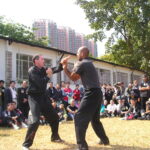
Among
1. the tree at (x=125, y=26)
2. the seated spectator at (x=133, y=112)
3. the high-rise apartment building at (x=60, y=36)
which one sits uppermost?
the high-rise apartment building at (x=60, y=36)

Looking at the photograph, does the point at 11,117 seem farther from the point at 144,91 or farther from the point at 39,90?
the point at 144,91

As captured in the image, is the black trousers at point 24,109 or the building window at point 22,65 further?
the building window at point 22,65

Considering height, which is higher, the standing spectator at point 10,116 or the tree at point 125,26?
the tree at point 125,26

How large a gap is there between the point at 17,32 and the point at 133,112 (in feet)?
86.7

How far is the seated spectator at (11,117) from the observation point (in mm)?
10523

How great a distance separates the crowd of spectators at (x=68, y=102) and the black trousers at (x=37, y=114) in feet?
10.6

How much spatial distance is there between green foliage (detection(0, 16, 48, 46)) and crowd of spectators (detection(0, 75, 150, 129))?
22.3m

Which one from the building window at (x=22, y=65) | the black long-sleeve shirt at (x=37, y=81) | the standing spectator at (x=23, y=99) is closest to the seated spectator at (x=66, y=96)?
the standing spectator at (x=23, y=99)

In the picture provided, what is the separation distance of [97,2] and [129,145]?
2525 cm

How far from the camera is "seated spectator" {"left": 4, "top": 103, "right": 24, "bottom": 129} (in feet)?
34.5

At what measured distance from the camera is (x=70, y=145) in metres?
6.12

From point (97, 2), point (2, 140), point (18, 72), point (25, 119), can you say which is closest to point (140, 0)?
point (97, 2)

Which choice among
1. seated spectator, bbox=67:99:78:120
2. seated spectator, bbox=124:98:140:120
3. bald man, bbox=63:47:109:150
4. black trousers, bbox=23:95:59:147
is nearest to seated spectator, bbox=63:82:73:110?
seated spectator, bbox=67:99:78:120

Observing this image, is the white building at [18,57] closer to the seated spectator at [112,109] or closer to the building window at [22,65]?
the building window at [22,65]
